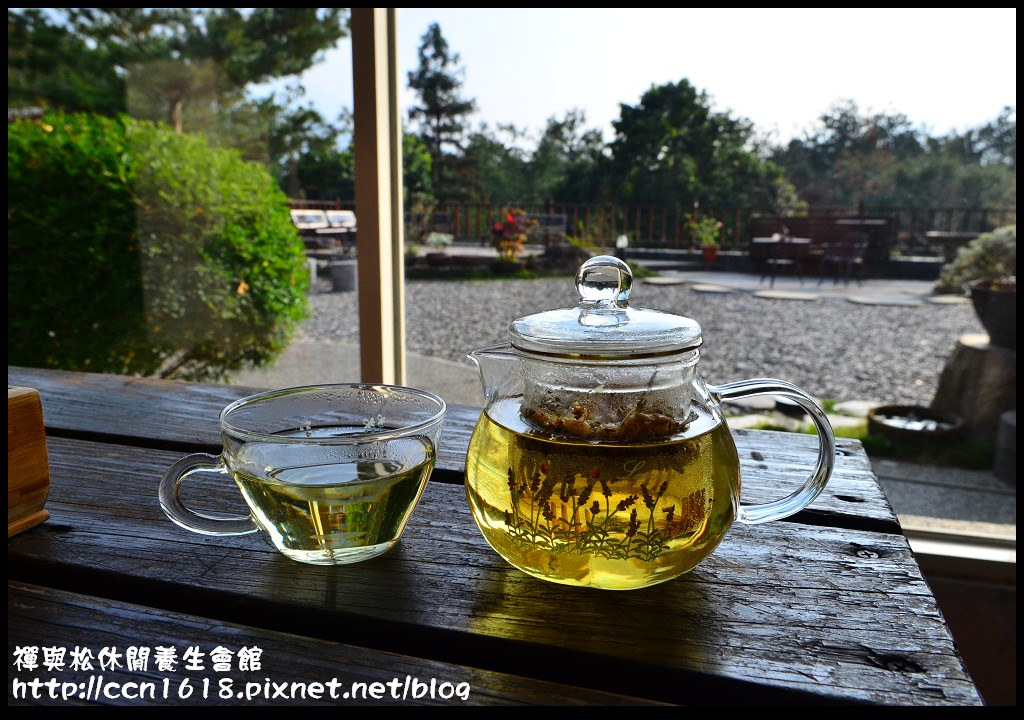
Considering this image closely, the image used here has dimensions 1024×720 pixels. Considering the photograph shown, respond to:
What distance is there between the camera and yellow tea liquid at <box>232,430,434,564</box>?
60cm

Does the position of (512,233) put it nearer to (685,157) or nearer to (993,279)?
→ (685,157)

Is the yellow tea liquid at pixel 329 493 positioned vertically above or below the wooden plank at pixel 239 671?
above

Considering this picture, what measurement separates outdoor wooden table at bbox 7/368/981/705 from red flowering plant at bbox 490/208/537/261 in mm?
1765

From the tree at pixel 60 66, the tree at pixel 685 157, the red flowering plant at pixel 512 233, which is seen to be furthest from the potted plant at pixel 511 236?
the tree at pixel 60 66

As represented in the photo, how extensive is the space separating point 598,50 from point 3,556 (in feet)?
6.55

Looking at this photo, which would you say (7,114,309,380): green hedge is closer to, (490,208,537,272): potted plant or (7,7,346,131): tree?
(7,7,346,131): tree


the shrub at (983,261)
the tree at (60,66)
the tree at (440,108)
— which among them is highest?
the tree at (60,66)

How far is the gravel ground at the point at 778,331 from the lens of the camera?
2209mm

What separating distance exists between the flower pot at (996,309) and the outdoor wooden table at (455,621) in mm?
1589

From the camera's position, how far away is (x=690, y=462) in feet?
1.85

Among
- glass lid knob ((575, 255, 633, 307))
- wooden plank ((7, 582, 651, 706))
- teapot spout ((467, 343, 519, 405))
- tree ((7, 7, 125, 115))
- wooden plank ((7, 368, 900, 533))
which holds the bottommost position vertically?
wooden plank ((7, 582, 651, 706))

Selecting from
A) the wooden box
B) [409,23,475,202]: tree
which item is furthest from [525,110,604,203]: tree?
the wooden box

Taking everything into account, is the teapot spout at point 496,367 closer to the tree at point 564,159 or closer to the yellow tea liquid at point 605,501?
the yellow tea liquid at point 605,501
